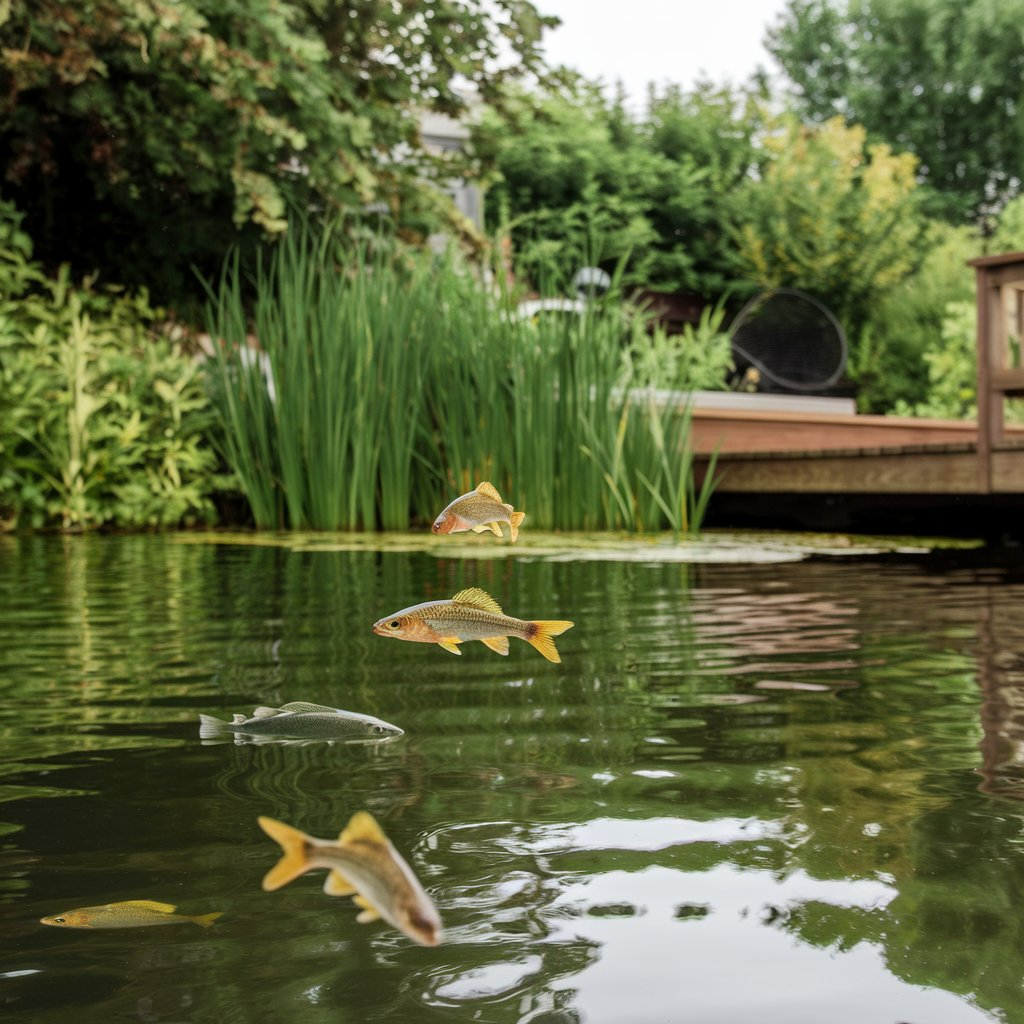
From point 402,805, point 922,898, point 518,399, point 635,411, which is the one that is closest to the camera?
point 922,898

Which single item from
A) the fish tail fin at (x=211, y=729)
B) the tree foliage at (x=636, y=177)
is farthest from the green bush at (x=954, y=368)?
the fish tail fin at (x=211, y=729)

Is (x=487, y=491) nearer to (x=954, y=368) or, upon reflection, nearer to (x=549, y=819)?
(x=549, y=819)

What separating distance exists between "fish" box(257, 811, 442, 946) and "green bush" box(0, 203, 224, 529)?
619 centimetres

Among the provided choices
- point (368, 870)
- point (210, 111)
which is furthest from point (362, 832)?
point (210, 111)

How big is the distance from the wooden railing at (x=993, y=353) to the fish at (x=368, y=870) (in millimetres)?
5595

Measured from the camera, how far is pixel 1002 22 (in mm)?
25656

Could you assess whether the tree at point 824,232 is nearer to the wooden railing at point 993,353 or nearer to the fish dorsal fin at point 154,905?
the wooden railing at point 993,353

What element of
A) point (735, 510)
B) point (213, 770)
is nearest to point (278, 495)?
point (735, 510)

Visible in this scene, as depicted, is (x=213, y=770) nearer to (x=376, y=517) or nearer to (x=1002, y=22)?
(x=376, y=517)

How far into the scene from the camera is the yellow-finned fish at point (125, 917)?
3.55 ft

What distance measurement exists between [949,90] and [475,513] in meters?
27.8

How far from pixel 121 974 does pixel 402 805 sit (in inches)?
19.0

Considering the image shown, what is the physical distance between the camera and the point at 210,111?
7.45 metres

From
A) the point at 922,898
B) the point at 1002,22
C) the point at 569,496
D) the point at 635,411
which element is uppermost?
the point at 1002,22
